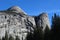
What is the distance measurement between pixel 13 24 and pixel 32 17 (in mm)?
17930

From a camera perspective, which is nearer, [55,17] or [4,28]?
[55,17]

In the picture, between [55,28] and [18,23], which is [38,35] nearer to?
[55,28]

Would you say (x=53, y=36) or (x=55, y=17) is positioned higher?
(x=55, y=17)

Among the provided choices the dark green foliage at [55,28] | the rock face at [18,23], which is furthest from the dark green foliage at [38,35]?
the rock face at [18,23]

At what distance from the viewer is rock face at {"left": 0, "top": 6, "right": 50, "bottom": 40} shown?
488 ft

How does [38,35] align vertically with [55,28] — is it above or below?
below

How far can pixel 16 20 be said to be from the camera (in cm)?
15950

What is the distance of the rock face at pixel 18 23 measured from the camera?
5861 inches

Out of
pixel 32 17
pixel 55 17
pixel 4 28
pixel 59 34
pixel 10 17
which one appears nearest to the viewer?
pixel 59 34

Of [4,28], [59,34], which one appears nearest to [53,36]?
[59,34]

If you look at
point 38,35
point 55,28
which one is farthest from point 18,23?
point 55,28

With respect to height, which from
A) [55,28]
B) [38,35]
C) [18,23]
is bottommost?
[38,35]

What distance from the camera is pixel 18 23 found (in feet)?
520

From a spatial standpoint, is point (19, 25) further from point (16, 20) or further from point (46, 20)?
point (46, 20)
